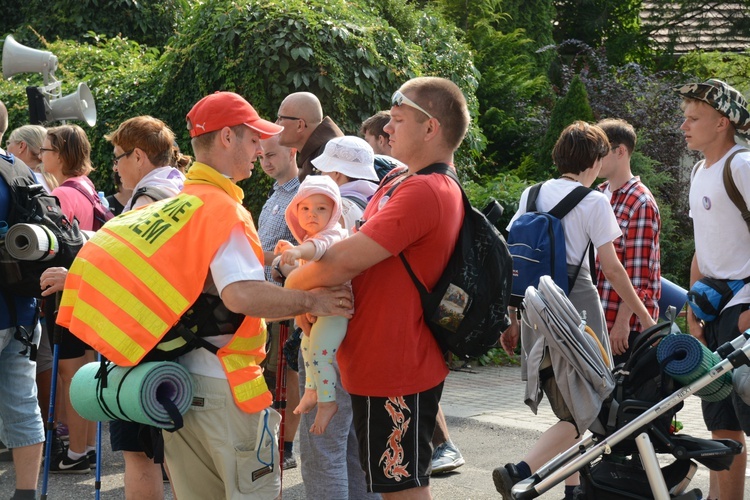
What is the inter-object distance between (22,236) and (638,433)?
10.5 ft

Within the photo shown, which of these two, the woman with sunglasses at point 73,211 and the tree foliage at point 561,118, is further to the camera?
the tree foliage at point 561,118

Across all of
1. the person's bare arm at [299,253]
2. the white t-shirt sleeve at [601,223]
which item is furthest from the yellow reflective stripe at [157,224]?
the white t-shirt sleeve at [601,223]

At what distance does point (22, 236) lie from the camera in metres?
4.73

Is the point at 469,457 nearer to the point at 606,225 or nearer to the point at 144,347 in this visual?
the point at 606,225

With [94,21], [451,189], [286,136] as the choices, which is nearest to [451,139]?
[451,189]

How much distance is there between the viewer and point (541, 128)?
14953 millimetres

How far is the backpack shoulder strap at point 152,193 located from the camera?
4320 millimetres

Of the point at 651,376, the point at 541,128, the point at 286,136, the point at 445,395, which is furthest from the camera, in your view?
the point at 541,128

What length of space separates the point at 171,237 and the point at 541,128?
40.3 feet

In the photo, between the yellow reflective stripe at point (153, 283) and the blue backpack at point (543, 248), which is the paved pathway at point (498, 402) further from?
the yellow reflective stripe at point (153, 283)

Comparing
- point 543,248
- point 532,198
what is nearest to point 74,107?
point 532,198

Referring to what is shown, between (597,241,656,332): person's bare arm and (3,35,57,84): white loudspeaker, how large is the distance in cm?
689

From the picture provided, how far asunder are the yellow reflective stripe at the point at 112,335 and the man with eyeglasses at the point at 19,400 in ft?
6.06

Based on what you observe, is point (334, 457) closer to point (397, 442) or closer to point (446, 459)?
point (397, 442)
